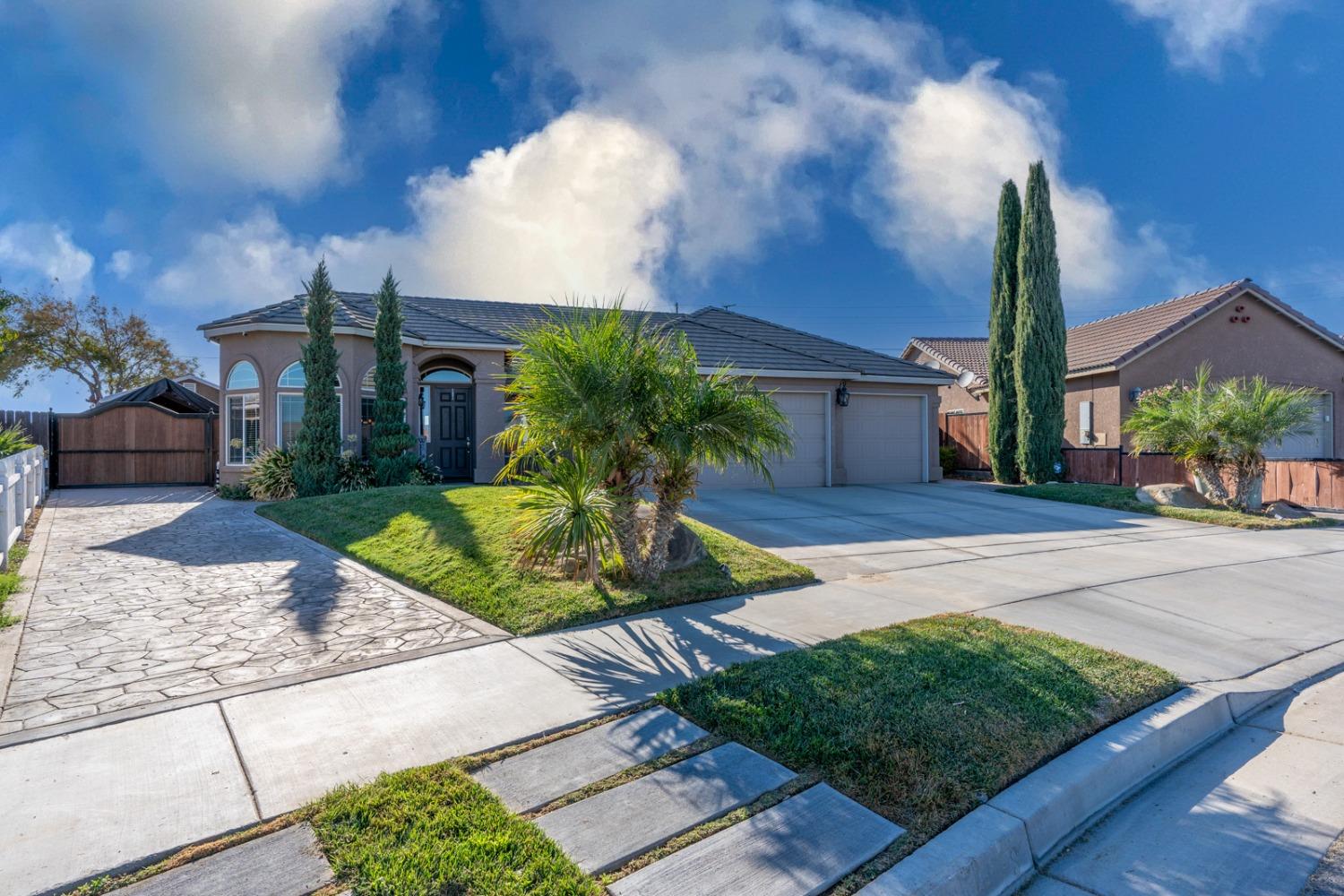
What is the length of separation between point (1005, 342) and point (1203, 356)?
6172 mm

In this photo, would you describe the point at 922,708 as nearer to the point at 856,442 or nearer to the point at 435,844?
the point at 435,844

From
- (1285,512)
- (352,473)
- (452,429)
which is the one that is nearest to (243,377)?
(352,473)

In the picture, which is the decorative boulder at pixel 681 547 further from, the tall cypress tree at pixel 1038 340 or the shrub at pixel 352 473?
the tall cypress tree at pixel 1038 340

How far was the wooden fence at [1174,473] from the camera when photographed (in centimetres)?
1487

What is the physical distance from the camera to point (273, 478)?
13.6 meters

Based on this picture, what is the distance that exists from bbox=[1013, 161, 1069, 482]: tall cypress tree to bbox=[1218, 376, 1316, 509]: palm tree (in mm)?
4894

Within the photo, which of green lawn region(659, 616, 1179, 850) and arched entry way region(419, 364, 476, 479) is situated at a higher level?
arched entry way region(419, 364, 476, 479)

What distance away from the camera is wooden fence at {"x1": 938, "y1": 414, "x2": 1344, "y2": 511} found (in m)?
14.9

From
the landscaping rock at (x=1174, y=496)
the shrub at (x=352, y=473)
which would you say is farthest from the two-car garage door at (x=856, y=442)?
the shrub at (x=352, y=473)

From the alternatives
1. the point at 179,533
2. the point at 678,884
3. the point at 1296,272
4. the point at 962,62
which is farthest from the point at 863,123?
the point at 1296,272

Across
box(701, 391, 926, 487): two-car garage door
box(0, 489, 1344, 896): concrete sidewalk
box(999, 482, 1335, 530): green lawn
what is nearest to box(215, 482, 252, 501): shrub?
box(701, 391, 926, 487): two-car garage door

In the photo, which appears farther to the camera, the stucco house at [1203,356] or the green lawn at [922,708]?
the stucco house at [1203,356]

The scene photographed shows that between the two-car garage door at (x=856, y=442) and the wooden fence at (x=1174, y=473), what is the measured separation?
Answer: 11.5 ft

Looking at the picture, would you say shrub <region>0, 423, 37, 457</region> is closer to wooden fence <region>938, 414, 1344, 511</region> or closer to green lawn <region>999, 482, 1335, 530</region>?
green lawn <region>999, 482, 1335, 530</region>
